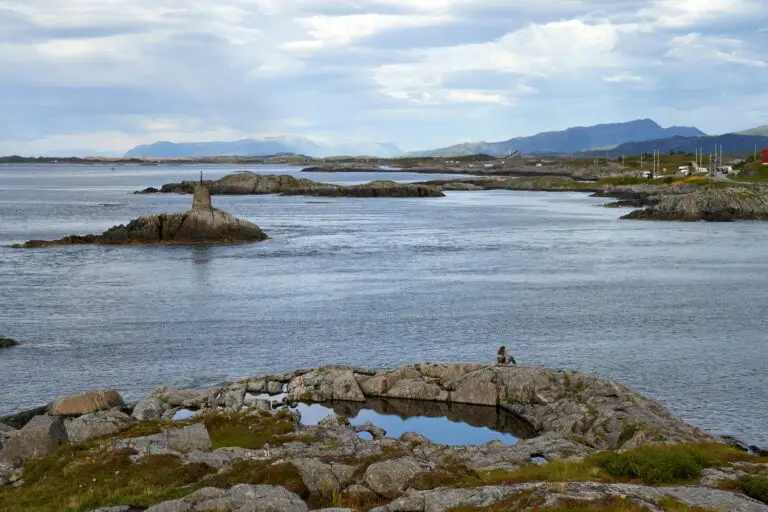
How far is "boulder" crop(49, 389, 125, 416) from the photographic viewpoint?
33.9 metres

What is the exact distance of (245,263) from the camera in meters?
84.2

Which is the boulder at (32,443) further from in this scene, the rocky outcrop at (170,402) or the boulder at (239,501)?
the boulder at (239,501)

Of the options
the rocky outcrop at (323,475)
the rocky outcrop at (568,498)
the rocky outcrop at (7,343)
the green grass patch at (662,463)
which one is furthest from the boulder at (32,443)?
the rocky outcrop at (7,343)

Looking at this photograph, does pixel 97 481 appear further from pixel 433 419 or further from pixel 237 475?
pixel 433 419

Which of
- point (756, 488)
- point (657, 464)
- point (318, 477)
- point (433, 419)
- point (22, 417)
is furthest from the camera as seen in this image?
point (433, 419)

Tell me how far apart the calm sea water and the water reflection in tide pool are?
6.42m

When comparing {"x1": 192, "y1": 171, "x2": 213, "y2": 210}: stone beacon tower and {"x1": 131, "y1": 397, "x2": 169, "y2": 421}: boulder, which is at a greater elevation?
{"x1": 192, "y1": 171, "x2": 213, "y2": 210}: stone beacon tower

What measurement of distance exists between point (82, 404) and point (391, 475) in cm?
1635

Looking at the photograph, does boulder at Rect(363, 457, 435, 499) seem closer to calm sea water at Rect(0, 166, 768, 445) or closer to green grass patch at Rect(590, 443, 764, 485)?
green grass patch at Rect(590, 443, 764, 485)

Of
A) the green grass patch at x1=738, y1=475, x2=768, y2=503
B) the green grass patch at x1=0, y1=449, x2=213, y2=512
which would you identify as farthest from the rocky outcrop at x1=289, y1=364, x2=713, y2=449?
the green grass patch at x1=0, y1=449, x2=213, y2=512

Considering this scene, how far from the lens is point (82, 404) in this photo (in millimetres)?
34125

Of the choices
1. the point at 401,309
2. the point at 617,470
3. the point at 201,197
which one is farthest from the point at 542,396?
the point at 201,197

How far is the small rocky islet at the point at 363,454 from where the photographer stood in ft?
65.5

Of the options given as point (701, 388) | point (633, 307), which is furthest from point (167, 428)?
point (633, 307)
